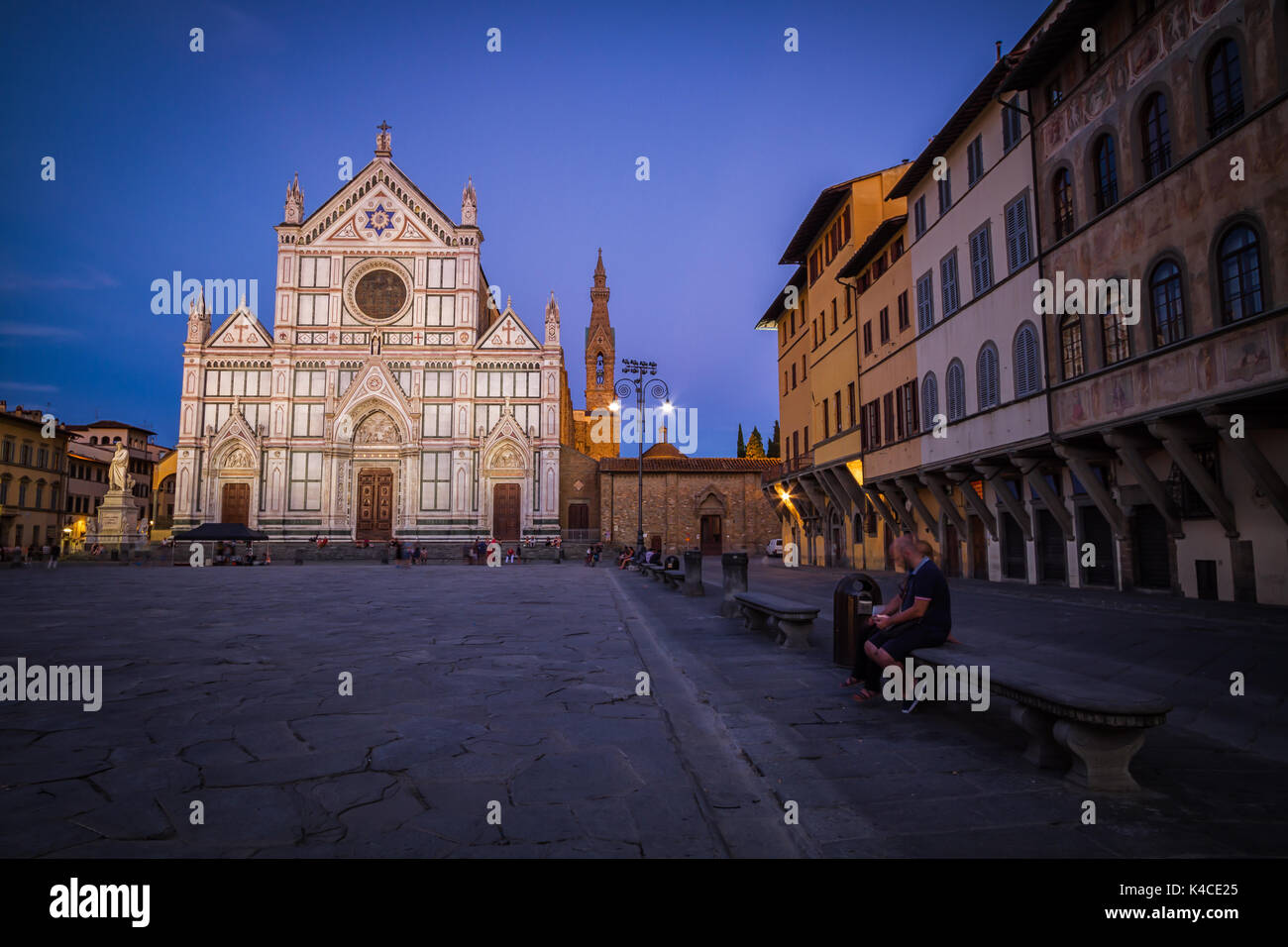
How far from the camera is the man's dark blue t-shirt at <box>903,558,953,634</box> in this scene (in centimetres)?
552

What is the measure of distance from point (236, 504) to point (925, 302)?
131ft

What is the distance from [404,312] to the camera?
45125 millimetres

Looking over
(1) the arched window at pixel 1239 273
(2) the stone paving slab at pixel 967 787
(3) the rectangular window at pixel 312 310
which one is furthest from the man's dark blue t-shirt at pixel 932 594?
(3) the rectangular window at pixel 312 310

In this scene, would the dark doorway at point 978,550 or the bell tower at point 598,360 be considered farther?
the bell tower at point 598,360

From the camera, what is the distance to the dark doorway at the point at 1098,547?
1495 cm

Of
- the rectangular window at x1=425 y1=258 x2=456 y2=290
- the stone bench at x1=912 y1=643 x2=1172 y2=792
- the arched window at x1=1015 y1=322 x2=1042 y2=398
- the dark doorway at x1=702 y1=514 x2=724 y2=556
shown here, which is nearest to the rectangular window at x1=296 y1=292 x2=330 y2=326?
the rectangular window at x1=425 y1=258 x2=456 y2=290

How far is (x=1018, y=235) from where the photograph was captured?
15961 mm

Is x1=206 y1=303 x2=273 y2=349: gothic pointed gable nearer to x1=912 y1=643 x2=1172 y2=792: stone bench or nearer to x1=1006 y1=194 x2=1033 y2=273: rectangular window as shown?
x1=1006 y1=194 x2=1033 y2=273: rectangular window

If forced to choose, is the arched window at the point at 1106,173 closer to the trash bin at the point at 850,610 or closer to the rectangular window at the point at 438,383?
the trash bin at the point at 850,610

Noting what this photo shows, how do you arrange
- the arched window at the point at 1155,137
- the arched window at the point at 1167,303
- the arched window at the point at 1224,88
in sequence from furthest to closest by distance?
1. the arched window at the point at 1155,137
2. the arched window at the point at 1167,303
3. the arched window at the point at 1224,88

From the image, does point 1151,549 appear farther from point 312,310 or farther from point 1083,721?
point 312,310

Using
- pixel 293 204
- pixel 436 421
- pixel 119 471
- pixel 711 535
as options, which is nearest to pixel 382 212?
pixel 293 204

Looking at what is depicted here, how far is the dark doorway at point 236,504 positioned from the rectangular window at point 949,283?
3973 centimetres
